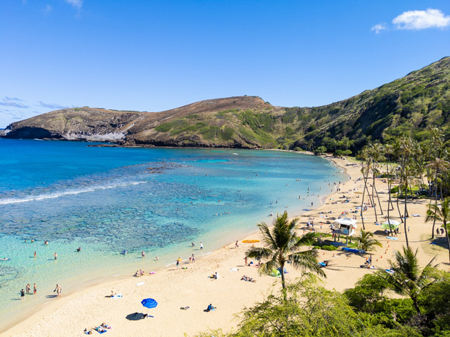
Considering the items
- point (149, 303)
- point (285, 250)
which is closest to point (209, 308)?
point (149, 303)

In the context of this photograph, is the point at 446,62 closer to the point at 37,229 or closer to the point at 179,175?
the point at 179,175

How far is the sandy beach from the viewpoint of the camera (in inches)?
761

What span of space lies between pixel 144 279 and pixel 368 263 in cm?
2224

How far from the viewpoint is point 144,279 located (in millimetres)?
26422

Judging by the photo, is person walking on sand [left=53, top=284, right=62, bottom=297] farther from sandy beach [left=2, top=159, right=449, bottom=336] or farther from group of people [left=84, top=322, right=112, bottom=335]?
group of people [left=84, top=322, right=112, bottom=335]

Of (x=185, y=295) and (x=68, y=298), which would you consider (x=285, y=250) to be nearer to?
(x=185, y=295)

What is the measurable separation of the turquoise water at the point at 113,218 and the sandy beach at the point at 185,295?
2.19 meters

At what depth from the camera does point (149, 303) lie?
2123 centimetres

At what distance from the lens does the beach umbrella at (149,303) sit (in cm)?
2106

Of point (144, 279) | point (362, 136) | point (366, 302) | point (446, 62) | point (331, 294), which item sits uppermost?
point (446, 62)

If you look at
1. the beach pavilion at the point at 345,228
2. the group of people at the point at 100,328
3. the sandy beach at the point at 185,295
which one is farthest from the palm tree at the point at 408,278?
the group of people at the point at 100,328

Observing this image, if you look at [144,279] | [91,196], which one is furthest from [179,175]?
[144,279]

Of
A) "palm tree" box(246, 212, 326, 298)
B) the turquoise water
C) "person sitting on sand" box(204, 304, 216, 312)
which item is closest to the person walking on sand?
the turquoise water

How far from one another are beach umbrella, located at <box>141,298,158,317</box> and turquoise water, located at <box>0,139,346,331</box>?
7251mm
